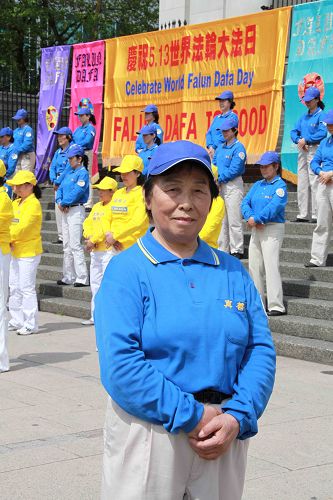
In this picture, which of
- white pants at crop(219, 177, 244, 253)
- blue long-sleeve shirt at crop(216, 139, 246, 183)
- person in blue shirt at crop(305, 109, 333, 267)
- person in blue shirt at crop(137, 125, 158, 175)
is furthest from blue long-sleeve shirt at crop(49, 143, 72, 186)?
person in blue shirt at crop(305, 109, 333, 267)

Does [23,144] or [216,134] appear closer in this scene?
[216,134]

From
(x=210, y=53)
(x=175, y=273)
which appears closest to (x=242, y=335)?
(x=175, y=273)

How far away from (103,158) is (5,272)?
9.02 m

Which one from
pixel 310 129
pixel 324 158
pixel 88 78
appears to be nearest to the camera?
pixel 324 158

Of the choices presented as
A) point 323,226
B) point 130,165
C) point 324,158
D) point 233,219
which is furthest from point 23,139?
point 323,226

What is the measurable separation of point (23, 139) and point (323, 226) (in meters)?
7.81

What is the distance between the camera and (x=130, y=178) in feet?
32.2

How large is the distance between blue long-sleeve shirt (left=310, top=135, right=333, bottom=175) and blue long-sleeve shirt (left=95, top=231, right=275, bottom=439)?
27.4 feet

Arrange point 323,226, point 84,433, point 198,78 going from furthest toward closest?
point 198,78 → point 323,226 → point 84,433

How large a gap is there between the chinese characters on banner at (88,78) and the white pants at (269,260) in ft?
25.5

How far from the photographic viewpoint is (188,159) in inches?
116

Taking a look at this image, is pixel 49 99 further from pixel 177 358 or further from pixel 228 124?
pixel 177 358

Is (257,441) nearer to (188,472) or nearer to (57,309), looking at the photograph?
(188,472)

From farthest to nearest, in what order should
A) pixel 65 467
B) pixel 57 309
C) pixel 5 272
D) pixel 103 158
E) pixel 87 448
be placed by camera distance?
1. pixel 103 158
2. pixel 57 309
3. pixel 5 272
4. pixel 87 448
5. pixel 65 467
